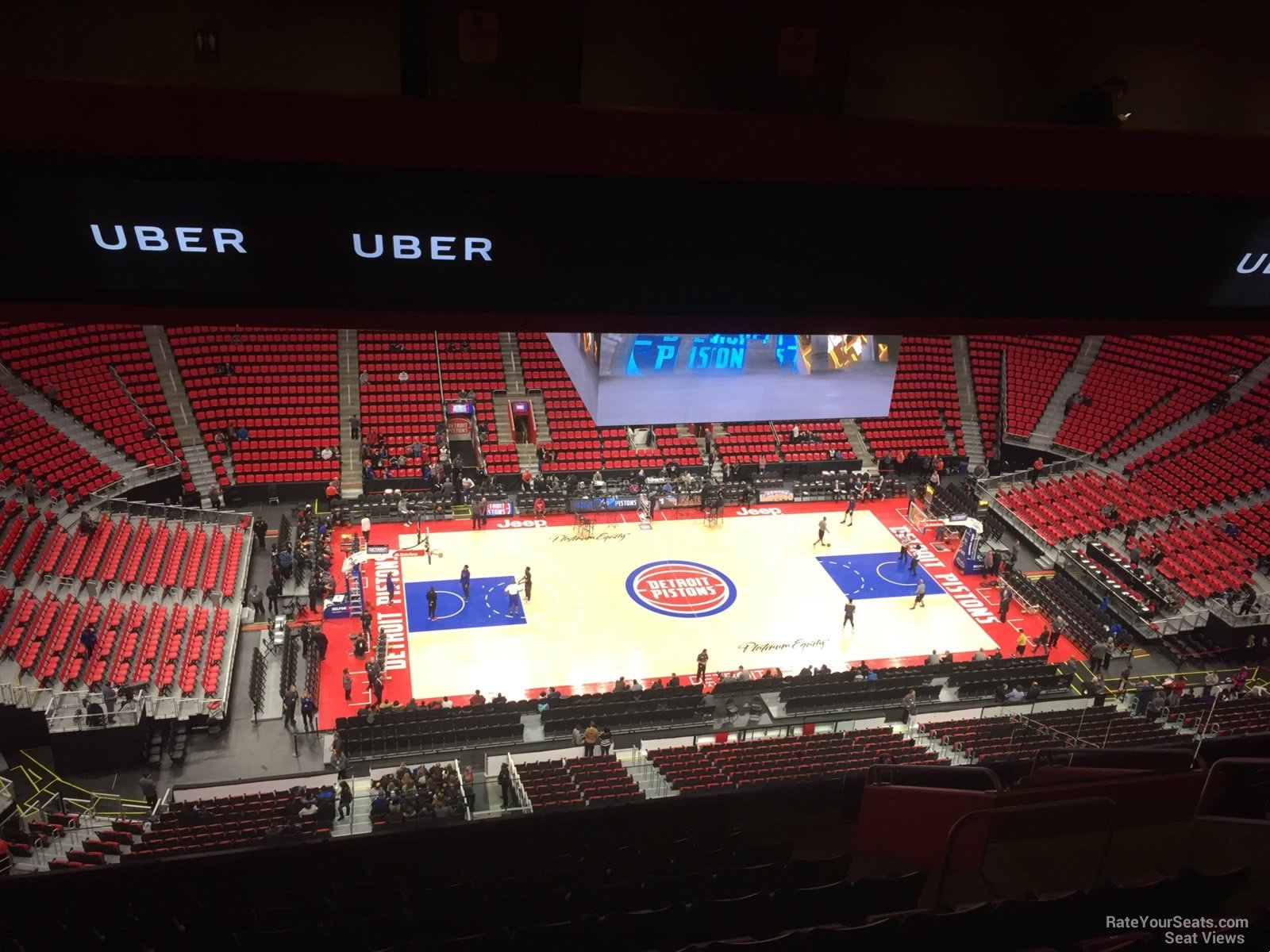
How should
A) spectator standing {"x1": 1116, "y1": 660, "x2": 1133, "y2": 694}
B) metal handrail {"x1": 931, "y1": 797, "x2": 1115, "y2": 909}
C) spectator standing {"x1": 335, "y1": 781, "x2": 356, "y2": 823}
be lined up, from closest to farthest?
metal handrail {"x1": 931, "y1": 797, "x2": 1115, "y2": 909} < spectator standing {"x1": 335, "y1": 781, "x2": 356, "y2": 823} < spectator standing {"x1": 1116, "y1": 660, "x2": 1133, "y2": 694}

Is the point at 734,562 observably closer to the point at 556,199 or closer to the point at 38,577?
the point at 38,577

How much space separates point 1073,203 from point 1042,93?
629 millimetres

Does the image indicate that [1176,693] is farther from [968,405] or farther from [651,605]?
[968,405]

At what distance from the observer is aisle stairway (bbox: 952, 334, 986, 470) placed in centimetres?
3241

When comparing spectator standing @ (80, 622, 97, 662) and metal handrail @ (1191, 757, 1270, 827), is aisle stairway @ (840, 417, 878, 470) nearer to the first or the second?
spectator standing @ (80, 622, 97, 662)

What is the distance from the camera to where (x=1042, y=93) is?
16.0 ft

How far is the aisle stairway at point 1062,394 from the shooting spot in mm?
31672

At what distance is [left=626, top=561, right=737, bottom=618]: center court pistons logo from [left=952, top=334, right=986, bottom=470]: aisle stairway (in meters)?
11.8

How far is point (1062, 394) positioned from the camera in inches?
1291

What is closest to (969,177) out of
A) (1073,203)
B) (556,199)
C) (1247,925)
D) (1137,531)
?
(1073,203)

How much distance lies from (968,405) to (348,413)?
2043 centimetres

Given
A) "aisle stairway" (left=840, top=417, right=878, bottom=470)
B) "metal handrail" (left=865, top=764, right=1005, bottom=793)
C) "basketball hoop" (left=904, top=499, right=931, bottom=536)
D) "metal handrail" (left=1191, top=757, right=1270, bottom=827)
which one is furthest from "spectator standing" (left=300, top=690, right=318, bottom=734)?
"aisle stairway" (left=840, top=417, right=878, bottom=470)

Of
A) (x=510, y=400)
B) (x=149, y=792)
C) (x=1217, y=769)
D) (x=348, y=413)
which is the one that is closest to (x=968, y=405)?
(x=510, y=400)

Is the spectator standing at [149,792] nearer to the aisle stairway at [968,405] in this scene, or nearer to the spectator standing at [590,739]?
the spectator standing at [590,739]
